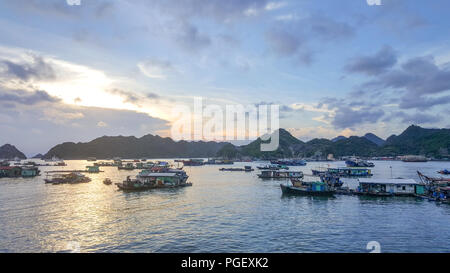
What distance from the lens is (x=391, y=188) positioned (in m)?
53.0

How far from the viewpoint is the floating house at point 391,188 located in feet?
171

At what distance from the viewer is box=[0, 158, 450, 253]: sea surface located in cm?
2553

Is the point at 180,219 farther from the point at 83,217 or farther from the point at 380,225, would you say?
the point at 380,225

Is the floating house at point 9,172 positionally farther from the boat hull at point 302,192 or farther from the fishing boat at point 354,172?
the fishing boat at point 354,172

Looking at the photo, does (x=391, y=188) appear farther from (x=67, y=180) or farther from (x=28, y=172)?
(x=28, y=172)

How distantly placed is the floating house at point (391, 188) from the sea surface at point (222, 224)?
2.14 meters

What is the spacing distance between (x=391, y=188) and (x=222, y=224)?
3783cm

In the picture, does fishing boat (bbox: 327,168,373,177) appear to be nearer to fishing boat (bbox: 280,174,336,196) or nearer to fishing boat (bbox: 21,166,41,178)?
fishing boat (bbox: 280,174,336,196)

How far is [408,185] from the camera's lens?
52.8m

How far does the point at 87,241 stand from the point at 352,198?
43.4m

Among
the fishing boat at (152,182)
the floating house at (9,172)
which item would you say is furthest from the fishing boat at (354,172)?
the floating house at (9,172)
